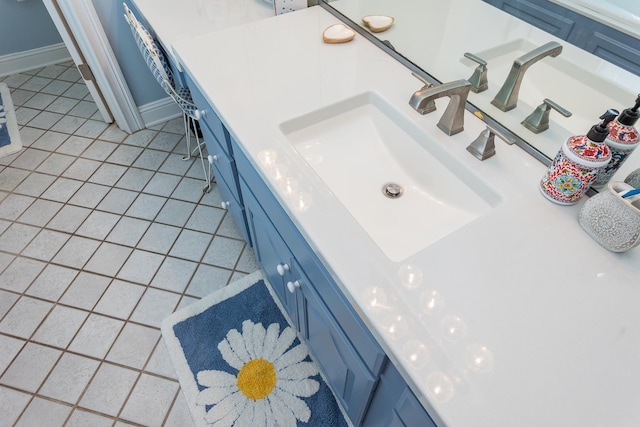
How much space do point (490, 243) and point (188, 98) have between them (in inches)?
57.5

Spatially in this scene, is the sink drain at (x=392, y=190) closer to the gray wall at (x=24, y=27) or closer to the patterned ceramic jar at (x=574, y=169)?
the patterned ceramic jar at (x=574, y=169)

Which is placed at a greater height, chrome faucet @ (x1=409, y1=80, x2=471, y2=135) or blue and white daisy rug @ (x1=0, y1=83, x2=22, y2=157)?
chrome faucet @ (x1=409, y1=80, x2=471, y2=135)

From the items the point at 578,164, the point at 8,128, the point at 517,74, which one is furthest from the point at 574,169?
the point at 8,128

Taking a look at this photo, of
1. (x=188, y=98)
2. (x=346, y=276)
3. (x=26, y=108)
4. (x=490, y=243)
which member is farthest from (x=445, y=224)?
(x=26, y=108)

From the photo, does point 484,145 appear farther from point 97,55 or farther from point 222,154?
point 97,55

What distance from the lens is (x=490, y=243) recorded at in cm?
74

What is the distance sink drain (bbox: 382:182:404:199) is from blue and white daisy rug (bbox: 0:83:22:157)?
2358mm

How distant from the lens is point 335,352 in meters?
1.03

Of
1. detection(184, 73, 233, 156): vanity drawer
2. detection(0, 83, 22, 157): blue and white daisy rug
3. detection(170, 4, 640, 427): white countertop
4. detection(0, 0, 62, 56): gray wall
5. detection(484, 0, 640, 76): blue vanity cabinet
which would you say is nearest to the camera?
detection(170, 4, 640, 427): white countertop

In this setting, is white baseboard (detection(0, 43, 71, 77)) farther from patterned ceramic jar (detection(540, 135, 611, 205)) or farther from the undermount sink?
patterned ceramic jar (detection(540, 135, 611, 205))

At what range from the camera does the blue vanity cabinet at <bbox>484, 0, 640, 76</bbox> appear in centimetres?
78

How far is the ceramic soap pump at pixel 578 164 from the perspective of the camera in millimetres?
704

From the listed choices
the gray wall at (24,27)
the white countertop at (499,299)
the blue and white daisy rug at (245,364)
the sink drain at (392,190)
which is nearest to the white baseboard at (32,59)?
the gray wall at (24,27)

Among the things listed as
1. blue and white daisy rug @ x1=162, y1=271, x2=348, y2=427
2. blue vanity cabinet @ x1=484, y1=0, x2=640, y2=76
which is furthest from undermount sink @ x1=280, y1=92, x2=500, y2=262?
blue and white daisy rug @ x1=162, y1=271, x2=348, y2=427
